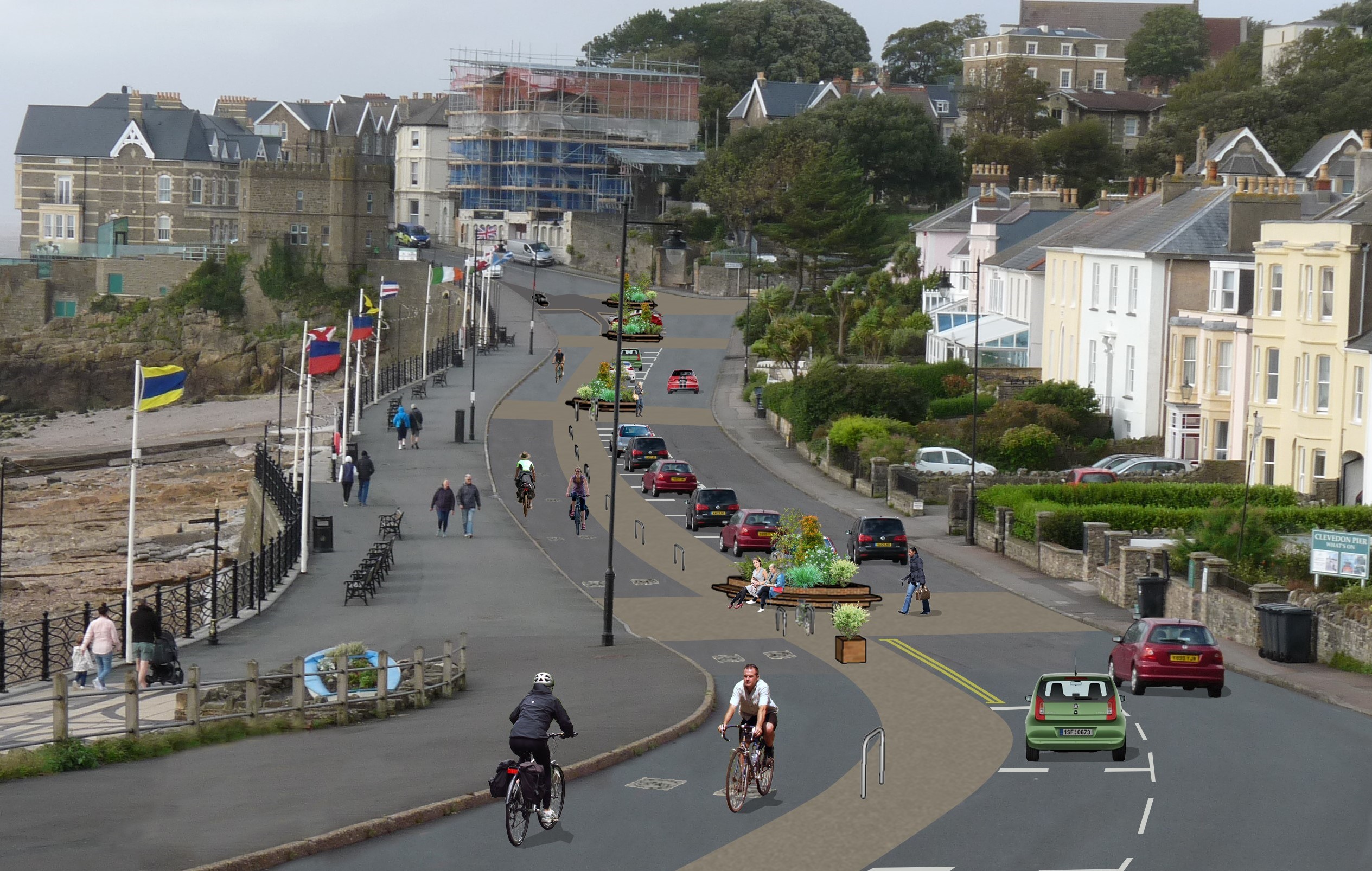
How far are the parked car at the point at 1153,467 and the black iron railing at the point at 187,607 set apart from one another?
25.5 meters

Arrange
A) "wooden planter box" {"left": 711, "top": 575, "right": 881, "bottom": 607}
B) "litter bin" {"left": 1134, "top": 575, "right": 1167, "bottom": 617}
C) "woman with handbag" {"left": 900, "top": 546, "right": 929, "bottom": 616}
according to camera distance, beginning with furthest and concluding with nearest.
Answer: "litter bin" {"left": 1134, "top": 575, "right": 1167, "bottom": 617} < "woman with handbag" {"left": 900, "top": 546, "right": 929, "bottom": 616} < "wooden planter box" {"left": 711, "top": 575, "right": 881, "bottom": 607}

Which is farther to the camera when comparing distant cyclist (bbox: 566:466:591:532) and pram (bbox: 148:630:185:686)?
distant cyclist (bbox: 566:466:591:532)

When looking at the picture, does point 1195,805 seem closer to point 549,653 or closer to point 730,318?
point 549,653

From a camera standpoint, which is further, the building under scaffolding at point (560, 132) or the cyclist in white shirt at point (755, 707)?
the building under scaffolding at point (560, 132)

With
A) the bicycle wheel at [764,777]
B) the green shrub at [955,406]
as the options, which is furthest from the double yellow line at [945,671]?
the green shrub at [955,406]

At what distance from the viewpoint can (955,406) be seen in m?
63.9

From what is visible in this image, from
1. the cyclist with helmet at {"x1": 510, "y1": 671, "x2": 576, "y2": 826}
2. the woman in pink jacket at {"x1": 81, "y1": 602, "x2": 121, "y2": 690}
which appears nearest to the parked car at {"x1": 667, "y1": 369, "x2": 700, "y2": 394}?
the woman in pink jacket at {"x1": 81, "y1": 602, "x2": 121, "y2": 690}

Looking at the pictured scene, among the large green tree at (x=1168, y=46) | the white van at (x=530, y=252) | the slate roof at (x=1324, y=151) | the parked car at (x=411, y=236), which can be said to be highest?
the large green tree at (x=1168, y=46)

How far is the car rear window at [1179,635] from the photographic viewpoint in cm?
2631

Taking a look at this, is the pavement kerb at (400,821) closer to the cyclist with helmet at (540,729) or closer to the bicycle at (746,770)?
the cyclist with helmet at (540,729)

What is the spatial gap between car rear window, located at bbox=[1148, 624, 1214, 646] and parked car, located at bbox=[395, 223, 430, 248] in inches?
3802

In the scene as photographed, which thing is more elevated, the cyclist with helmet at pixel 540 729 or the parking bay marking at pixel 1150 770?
the cyclist with helmet at pixel 540 729

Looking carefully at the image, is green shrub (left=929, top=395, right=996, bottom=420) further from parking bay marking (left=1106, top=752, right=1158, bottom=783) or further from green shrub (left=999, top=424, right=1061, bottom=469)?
parking bay marking (left=1106, top=752, right=1158, bottom=783)

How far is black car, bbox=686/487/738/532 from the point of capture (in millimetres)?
46406
